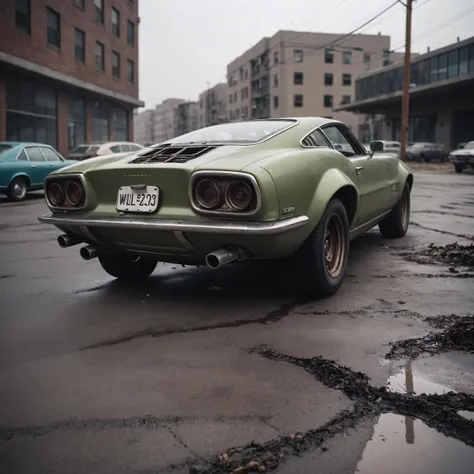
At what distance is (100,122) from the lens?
Result: 30312mm

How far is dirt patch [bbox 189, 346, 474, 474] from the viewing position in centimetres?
178

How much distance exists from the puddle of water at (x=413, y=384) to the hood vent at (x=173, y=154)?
1.88 meters

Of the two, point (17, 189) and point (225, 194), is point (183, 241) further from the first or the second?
point (17, 189)

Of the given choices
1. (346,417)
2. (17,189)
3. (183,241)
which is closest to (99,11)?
(17,189)

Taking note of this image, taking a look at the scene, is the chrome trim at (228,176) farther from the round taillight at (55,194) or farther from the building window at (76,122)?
the building window at (76,122)

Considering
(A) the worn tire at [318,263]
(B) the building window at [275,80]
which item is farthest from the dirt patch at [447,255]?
(B) the building window at [275,80]

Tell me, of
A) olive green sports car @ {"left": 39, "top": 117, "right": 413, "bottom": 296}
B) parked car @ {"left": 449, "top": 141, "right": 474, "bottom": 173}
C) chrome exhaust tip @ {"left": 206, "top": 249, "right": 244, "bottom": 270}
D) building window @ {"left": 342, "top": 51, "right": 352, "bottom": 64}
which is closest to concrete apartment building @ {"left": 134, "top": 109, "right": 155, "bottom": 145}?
building window @ {"left": 342, "top": 51, "right": 352, "bottom": 64}

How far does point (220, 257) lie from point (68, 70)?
81.0ft

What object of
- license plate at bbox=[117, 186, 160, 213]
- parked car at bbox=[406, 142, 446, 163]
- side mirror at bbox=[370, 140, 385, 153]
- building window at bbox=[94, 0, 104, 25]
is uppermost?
building window at bbox=[94, 0, 104, 25]

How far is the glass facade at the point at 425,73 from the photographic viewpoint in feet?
113

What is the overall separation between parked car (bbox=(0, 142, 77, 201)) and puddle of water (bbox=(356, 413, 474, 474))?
1106 cm

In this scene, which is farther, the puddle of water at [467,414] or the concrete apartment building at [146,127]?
the concrete apartment building at [146,127]

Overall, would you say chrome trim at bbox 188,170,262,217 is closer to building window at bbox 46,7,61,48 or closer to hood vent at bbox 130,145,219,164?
hood vent at bbox 130,145,219,164

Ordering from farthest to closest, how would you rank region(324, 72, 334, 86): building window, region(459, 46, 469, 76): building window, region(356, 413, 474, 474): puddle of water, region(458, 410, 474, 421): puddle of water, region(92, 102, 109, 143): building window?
region(324, 72, 334, 86): building window < region(459, 46, 469, 76): building window < region(92, 102, 109, 143): building window < region(458, 410, 474, 421): puddle of water < region(356, 413, 474, 474): puddle of water
